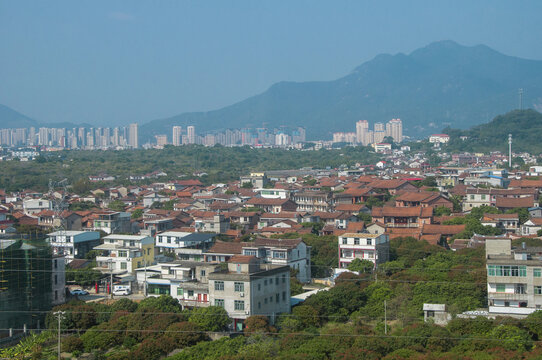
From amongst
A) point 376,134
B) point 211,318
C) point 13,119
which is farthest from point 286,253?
point 13,119

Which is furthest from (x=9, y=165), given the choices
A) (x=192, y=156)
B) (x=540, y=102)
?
(x=540, y=102)

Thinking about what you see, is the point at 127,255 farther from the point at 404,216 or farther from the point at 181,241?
the point at 404,216

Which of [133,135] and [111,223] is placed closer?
[111,223]

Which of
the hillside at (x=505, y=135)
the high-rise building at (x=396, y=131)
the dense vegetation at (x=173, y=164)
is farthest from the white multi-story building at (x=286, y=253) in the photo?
the high-rise building at (x=396, y=131)

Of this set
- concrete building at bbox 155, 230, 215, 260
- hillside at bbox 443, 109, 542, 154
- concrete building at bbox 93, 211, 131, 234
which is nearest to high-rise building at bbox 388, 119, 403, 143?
hillside at bbox 443, 109, 542, 154

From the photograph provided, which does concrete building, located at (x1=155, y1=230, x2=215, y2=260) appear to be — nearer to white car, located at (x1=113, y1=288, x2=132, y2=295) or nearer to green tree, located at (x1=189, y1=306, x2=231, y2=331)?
white car, located at (x1=113, y1=288, x2=132, y2=295)

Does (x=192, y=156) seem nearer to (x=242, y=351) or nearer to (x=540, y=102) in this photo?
(x=242, y=351)
